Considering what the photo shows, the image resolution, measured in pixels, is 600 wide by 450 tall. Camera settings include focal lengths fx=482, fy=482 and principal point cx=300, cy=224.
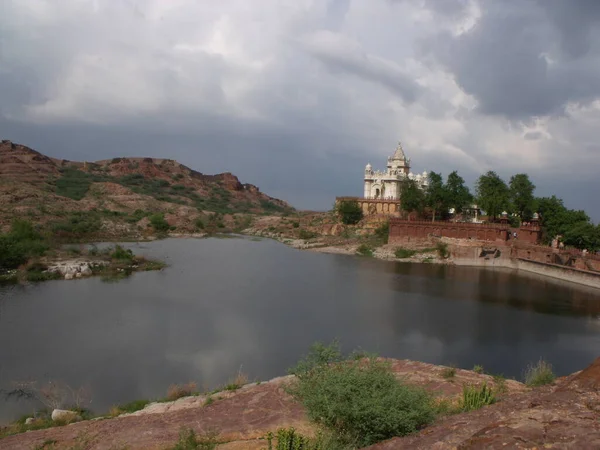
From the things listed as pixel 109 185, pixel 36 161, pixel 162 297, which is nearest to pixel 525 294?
pixel 162 297

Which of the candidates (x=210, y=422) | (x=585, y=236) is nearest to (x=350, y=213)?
(x=585, y=236)

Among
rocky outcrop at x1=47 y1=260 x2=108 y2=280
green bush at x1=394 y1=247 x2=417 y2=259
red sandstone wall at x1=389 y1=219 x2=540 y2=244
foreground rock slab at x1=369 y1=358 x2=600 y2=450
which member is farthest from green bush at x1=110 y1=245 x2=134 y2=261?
foreground rock slab at x1=369 y1=358 x2=600 y2=450

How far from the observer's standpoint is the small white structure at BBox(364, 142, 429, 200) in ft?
209

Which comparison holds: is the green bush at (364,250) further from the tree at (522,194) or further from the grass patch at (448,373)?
the grass patch at (448,373)

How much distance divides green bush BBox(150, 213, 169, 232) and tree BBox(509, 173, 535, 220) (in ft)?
148

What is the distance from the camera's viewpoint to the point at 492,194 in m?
53.1

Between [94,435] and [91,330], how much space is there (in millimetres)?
11831

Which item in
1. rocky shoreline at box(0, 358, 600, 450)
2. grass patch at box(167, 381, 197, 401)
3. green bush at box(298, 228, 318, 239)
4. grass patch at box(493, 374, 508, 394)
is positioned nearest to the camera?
rocky shoreline at box(0, 358, 600, 450)

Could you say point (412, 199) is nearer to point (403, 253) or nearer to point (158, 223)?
point (403, 253)

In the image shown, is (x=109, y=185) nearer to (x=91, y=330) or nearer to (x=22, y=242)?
(x=22, y=242)

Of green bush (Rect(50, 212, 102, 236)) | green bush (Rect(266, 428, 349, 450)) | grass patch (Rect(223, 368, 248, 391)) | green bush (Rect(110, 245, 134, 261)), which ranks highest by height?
green bush (Rect(50, 212, 102, 236))

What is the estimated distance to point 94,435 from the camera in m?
10.0

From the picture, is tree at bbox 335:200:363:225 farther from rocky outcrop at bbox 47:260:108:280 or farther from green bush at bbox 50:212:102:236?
rocky outcrop at bbox 47:260:108:280

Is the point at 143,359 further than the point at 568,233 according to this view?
No
